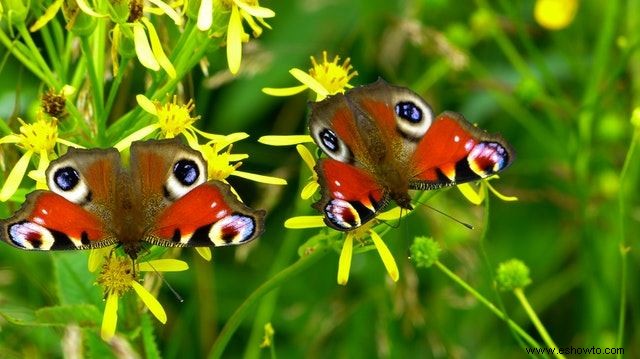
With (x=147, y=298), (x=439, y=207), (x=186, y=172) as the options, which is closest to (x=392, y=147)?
(x=186, y=172)

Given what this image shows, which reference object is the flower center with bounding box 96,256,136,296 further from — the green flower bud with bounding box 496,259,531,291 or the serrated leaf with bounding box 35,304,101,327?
the green flower bud with bounding box 496,259,531,291

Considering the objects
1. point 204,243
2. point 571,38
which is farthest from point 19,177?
point 571,38

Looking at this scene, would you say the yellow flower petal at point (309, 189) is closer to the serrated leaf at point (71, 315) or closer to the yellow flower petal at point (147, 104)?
the yellow flower petal at point (147, 104)

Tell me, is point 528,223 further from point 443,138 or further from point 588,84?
point 443,138

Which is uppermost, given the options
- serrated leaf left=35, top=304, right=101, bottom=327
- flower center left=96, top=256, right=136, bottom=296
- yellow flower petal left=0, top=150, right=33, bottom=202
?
yellow flower petal left=0, top=150, right=33, bottom=202

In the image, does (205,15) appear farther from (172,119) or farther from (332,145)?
(332,145)

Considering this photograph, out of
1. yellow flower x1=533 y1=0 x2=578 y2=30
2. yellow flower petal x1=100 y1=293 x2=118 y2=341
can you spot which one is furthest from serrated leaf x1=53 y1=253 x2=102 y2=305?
yellow flower x1=533 y1=0 x2=578 y2=30

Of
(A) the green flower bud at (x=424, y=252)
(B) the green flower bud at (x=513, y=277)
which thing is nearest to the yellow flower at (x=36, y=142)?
(A) the green flower bud at (x=424, y=252)
